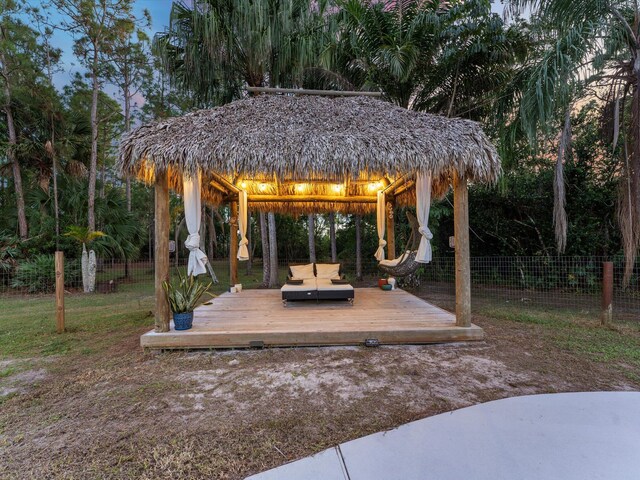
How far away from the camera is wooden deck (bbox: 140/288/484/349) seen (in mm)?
3836

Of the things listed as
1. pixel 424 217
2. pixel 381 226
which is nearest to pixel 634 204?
pixel 424 217

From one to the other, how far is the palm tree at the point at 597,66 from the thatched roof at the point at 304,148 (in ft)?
7.14

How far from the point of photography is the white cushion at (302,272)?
22.2ft

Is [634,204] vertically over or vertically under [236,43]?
under

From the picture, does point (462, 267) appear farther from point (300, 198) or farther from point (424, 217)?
point (300, 198)

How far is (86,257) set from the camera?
8.80 metres

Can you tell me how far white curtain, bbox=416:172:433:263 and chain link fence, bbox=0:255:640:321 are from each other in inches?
→ 87.8

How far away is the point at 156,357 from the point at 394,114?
484 cm

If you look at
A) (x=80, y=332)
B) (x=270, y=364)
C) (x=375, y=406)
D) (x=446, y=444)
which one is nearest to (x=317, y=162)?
(x=270, y=364)

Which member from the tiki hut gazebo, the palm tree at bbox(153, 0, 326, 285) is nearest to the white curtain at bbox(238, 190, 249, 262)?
the tiki hut gazebo

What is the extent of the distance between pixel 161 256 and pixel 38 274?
24.6 feet

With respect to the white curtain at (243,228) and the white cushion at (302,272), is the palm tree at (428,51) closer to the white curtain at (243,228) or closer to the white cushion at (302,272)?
the white curtain at (243,228)

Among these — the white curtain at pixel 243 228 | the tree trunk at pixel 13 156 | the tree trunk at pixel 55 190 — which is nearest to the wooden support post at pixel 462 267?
the white curtain at pixel 243 228

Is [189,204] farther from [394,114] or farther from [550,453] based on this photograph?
[550,453]
